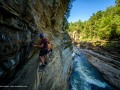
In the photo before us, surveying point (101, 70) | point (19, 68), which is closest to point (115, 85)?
point (101, 70)

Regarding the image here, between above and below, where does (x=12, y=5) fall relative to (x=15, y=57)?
above

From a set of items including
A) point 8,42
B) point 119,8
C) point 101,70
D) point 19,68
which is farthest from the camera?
point 119,8

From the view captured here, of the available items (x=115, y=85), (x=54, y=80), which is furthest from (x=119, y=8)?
(x=54, y=80)

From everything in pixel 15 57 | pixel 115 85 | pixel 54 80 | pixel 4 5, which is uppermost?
pixel 4 5

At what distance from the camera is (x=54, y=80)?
10.9m

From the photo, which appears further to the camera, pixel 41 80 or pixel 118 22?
pixel 118 22

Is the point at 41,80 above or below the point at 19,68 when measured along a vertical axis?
below

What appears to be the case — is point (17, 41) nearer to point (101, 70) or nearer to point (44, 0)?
point (44, 0)

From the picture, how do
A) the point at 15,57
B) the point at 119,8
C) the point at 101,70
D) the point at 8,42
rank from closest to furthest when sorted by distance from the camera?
the point at 8,42 < the point at 15,57 < the point at 101,70 < the point at 119,8

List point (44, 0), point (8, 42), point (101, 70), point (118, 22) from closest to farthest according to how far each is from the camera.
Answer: point (8, 42), point (44, 0), point (101, 70), point (118, 22)

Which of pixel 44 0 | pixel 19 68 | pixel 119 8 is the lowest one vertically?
pixel 19 68

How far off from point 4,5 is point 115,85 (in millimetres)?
18306

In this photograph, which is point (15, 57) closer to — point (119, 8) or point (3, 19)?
point (3, 19)

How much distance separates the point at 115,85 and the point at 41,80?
14.2 m
